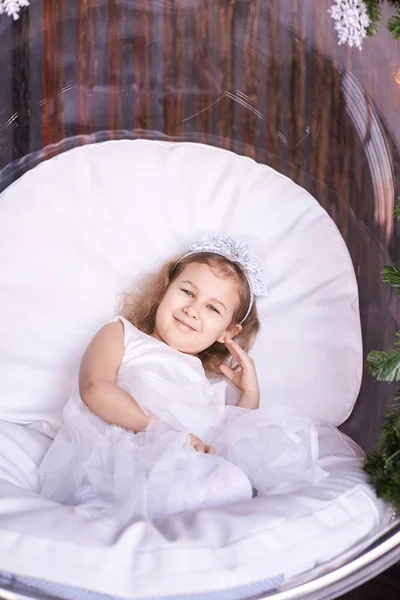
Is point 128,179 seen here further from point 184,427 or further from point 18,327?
point 184,427

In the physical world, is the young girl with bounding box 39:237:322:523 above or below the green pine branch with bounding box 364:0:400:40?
below

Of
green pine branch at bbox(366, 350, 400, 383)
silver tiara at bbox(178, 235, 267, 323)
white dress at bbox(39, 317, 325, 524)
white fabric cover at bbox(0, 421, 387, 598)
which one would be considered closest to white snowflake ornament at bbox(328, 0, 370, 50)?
silver tiara at bbox(178, 235, 267, 323)

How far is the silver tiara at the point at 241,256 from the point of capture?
1568 millimetres

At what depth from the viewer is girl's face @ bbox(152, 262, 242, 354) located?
4.91ft

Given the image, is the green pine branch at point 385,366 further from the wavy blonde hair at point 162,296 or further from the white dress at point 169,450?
the wavy blonde hair at point 162,296

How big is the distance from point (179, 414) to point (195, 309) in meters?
0.24

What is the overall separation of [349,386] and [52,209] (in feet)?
2.50

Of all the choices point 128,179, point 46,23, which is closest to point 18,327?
point 128,179

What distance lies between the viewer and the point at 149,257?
1.62 m

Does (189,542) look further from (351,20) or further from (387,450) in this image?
(351,20)

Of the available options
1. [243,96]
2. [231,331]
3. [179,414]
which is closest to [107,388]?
[179,414]

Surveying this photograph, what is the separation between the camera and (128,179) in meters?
1.63

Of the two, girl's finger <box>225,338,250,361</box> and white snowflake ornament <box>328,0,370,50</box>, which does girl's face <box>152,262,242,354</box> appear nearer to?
girl's finger <box>225,338,250,361</box>

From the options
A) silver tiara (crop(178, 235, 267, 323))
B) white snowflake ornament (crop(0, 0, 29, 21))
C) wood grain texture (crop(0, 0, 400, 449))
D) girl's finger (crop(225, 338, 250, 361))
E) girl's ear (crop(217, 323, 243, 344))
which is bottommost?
girl's finger (crop(225, 338, 250, 361))
